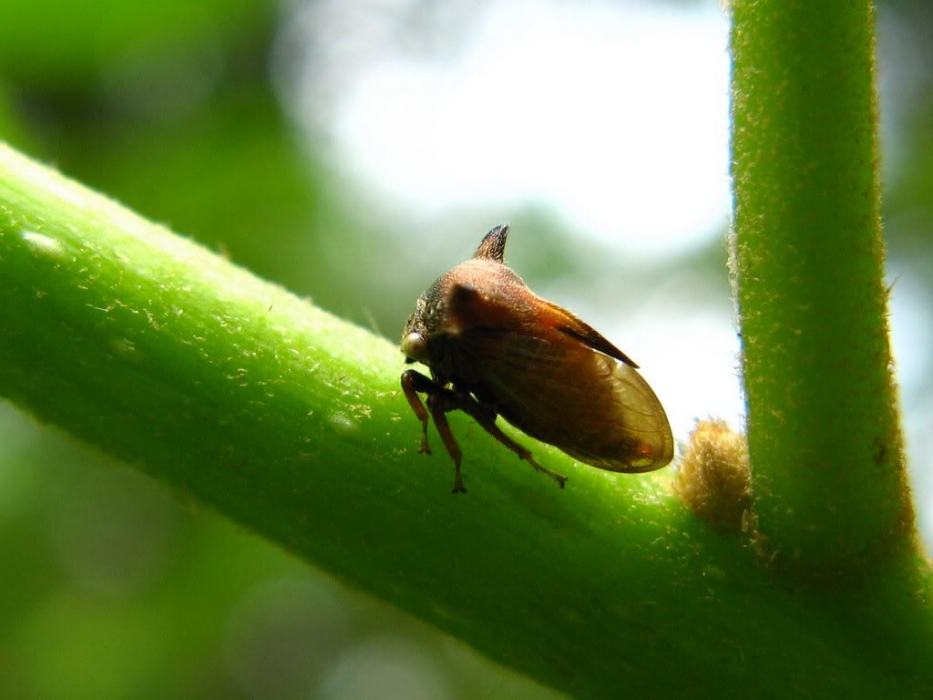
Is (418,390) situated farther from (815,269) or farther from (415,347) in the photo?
(815,269)

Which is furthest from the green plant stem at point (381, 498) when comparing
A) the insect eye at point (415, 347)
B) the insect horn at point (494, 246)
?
the insect horn at point (494, 246)

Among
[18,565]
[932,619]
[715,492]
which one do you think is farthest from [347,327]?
[18,565]

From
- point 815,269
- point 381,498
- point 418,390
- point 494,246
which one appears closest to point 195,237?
point 494,246

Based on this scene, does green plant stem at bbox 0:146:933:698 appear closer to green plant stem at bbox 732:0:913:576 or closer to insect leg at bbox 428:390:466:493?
insect leg at bbox 428:390:466:493

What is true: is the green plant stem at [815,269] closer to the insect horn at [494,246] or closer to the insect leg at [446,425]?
the insect leg at [446,425]

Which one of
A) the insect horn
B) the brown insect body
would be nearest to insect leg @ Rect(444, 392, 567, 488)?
the brown insect body
